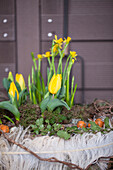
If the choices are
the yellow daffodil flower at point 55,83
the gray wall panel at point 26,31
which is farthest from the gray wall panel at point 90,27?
the yellow daffodil flower at point 55,83

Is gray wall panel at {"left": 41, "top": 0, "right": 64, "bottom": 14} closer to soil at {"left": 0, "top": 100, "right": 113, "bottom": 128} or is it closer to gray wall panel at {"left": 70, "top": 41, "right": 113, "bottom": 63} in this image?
gray wall panel at {"left": 70, "top": 41, "right": 113, "bottom": 63}

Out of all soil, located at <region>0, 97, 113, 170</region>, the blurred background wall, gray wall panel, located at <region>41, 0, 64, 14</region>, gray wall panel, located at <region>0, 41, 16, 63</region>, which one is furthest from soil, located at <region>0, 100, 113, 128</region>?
gray wall panel, located at <region>41, 0, 64, 14</region>

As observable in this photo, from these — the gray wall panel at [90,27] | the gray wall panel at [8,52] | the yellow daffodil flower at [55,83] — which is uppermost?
the gray wall panel at [90,27]

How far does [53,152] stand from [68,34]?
795mm

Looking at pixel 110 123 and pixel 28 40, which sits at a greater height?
pixel 28 40

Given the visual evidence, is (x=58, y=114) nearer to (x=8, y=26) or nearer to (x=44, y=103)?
(x=44, y=103)

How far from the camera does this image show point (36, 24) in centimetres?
100

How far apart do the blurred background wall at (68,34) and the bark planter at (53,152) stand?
0.62 meters

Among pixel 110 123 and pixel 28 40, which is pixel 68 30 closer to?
pixel 28 40

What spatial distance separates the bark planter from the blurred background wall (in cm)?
62

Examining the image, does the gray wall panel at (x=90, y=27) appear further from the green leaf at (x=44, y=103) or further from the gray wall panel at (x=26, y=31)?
the green leaf at (x=44, y=103)

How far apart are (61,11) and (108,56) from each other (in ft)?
1.35

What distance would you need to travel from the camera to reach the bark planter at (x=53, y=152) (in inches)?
16.6

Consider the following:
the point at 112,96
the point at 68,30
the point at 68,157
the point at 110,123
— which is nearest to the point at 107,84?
the point at 112,96
